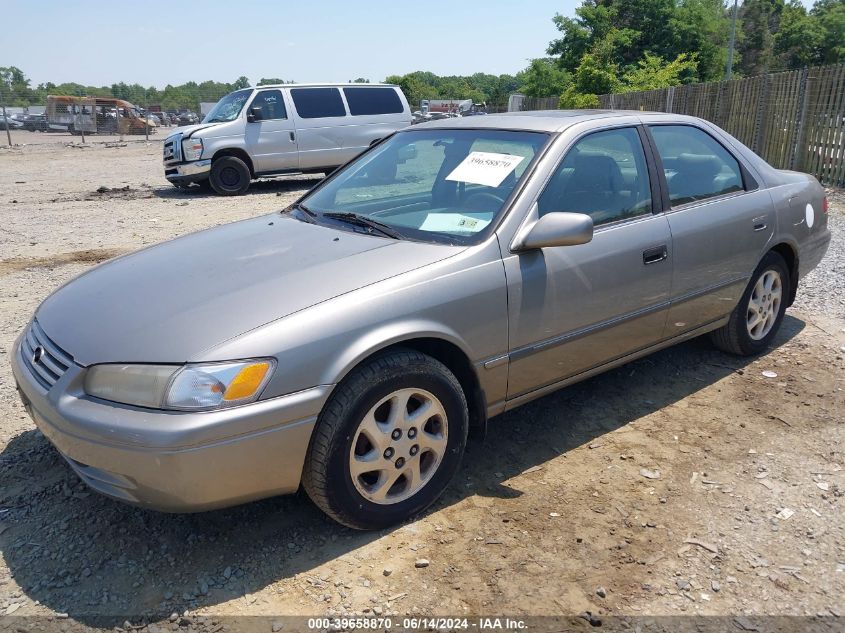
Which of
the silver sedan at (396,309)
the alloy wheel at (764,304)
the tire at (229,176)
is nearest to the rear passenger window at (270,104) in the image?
the tire at (229,176)

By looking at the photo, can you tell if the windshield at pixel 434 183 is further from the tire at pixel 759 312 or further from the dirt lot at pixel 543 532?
the tire at pixel 759 312

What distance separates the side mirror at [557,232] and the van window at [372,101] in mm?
11923

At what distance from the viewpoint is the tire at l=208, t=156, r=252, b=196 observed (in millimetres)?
13234

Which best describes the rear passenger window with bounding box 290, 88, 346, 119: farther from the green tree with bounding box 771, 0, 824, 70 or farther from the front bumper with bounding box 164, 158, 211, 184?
the green tree with bounding box 771, 0, 824, 70

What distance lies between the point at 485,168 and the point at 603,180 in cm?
67

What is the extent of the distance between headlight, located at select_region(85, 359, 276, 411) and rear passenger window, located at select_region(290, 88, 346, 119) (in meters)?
12.1

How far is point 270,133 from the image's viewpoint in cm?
1349

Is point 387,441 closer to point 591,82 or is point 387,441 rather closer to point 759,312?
point 759,312

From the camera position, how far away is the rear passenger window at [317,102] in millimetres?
13750

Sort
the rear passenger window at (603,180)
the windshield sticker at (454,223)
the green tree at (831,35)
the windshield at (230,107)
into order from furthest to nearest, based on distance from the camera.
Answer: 1. the green tree at (831,35)
2. the windshield at (230,107)
3. the rear passenger window at (603,180)
4. the windshield sticker at (454,223)

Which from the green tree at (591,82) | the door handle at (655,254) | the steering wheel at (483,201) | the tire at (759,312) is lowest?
the tire at (759,312)

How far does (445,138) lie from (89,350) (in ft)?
7.22

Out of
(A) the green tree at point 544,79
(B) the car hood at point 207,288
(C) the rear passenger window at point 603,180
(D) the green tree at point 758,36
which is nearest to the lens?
(B) the car hood at point 207,288

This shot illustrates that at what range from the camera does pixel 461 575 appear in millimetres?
2627
